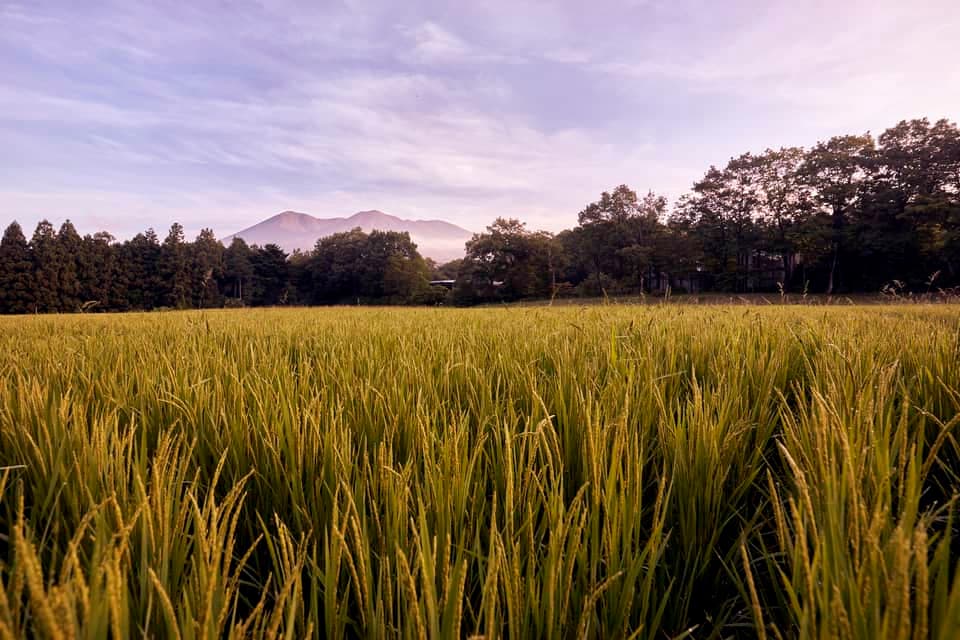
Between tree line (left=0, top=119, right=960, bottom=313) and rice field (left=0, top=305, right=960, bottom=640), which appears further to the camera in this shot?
tree line (left=0, top=119, right=960, bottom=313)

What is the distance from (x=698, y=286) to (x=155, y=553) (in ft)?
143

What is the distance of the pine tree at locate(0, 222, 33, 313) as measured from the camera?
39062 millimetres

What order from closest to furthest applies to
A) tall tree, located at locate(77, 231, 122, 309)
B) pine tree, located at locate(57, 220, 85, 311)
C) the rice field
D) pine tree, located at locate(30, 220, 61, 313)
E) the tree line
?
the rice field
the tree line
pine tree, located at locate(30, 220, 61, 313)
pine tree, located at locate(57, 220, 85, 311)
tall tree, located at locate(77, 231, 122, 309)

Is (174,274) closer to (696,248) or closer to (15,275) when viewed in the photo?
(15,275)

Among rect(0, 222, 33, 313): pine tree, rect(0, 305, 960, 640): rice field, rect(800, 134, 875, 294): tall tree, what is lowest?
rect(0, 305, 960, 640): rice field

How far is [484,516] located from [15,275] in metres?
56.9

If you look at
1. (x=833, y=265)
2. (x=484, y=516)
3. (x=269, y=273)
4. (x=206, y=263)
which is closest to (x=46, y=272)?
(x=206, y=263)

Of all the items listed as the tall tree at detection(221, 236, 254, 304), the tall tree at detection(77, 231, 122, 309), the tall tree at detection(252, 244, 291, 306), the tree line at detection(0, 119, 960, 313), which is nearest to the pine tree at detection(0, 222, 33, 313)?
the tree line at detection(0, 119, 960, 313)

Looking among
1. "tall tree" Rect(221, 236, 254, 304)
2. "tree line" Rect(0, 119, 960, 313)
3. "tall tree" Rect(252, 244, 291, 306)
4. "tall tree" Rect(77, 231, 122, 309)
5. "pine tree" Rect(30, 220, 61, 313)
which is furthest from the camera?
"tall tree" Rect(252, 244, 291, 306)

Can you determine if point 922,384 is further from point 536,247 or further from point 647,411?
point 536,247

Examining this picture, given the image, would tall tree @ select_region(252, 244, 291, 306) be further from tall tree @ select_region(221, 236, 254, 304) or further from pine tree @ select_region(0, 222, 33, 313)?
pine tree @ select_region(0, 222, 33, 313)

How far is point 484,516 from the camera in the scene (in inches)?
34.2

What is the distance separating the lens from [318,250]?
61.9 metres

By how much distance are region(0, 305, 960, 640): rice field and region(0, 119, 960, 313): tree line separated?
26360mm
